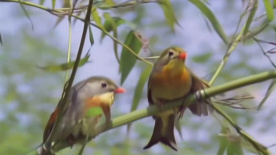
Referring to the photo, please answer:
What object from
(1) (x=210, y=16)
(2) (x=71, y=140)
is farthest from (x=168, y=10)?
(2) (x=71, y=140)

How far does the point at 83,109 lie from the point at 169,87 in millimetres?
Answer: 97

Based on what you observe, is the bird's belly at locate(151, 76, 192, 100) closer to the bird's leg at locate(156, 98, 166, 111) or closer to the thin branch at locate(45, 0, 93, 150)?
the bird's leg at locate(156, 98, 166, 111)

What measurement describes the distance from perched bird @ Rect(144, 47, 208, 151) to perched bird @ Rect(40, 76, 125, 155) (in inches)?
1.6

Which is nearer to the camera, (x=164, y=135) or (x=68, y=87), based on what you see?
(x=68, y=87)

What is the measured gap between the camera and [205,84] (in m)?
0.47

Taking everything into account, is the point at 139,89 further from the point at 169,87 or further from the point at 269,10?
the point at 269,10

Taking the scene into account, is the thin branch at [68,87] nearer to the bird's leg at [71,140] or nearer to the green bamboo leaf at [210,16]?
the bird's leg at [71,140]

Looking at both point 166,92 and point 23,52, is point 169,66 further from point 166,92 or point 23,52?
point 23,52

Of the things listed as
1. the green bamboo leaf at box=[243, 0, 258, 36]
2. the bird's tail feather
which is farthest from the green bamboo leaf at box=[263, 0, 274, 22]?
the bird's tail feather

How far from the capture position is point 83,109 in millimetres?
456

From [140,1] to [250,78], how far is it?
12cm

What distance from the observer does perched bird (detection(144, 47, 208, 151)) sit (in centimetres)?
50

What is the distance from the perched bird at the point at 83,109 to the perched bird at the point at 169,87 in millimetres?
41

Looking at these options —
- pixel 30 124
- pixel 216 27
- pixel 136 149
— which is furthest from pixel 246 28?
pixel 30 124
